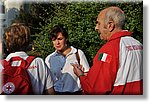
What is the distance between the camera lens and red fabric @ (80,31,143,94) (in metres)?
4.66

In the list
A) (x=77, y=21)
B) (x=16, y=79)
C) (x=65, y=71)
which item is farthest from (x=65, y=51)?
(x=16, y=79)

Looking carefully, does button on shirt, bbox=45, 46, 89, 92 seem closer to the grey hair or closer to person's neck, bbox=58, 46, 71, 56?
person's neck, bbox=58, 46, 71, 56

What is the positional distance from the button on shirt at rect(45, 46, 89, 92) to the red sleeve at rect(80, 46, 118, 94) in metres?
0.06

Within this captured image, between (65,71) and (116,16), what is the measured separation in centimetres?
69

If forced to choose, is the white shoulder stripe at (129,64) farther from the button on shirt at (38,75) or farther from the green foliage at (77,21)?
the button on shirt at (38,75)

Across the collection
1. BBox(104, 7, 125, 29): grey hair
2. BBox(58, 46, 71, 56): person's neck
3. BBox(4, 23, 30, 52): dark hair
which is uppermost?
BBox(104, 7, 125, 29): grey hair

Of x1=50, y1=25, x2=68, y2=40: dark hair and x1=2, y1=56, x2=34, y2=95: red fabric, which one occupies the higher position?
x1=50, y1=25, x2=68, y2=40: dark hair

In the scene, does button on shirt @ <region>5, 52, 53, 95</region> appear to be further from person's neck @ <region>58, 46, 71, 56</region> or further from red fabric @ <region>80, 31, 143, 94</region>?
red fabric @ <region>80, 31, 143, 94</region>

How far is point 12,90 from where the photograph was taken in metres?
4.74

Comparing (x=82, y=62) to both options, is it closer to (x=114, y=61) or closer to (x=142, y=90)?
(x=114, y=61)

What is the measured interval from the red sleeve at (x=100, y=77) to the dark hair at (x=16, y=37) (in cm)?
64

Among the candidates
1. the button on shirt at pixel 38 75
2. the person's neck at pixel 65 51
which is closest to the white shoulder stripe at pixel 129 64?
the person's neck at pixel 65 51

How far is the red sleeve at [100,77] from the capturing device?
4660 millimetres

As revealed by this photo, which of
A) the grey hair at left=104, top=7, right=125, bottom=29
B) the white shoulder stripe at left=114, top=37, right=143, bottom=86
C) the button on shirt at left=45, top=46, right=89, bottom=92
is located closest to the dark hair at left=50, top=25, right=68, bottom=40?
the button on shirt at left=45, top=46, right=89, bottom=92
